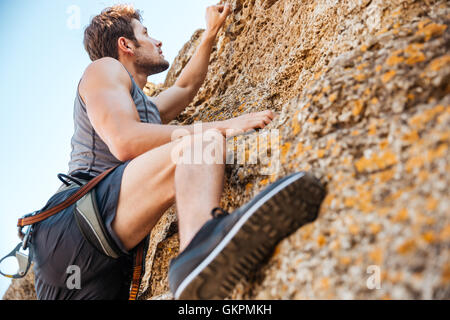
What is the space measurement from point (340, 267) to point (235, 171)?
1.10 meters

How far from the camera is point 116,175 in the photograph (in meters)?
2.08

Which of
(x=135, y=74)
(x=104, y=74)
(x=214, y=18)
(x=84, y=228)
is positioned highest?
(x=214, y=18)

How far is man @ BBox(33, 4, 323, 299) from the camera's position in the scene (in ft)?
4.42

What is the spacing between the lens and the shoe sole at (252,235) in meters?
1.31

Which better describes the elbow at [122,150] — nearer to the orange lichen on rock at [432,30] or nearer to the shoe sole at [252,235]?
the shoe sole at [252,235]

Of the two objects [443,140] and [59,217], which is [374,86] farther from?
[59,217]

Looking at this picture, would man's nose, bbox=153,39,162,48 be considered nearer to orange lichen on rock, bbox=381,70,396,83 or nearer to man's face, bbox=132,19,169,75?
man's face, bbox=132,19,169,75

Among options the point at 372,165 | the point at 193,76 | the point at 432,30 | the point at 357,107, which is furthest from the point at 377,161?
the point at 193,76

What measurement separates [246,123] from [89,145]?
1.32 metres

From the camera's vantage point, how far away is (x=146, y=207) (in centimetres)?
A: 198

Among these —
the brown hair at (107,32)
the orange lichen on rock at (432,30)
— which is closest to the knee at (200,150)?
the orange lichen on rock at (432,30)

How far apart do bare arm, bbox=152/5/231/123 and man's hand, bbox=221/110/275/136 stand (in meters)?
1.65

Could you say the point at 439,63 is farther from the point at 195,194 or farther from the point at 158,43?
the point at 158,43
